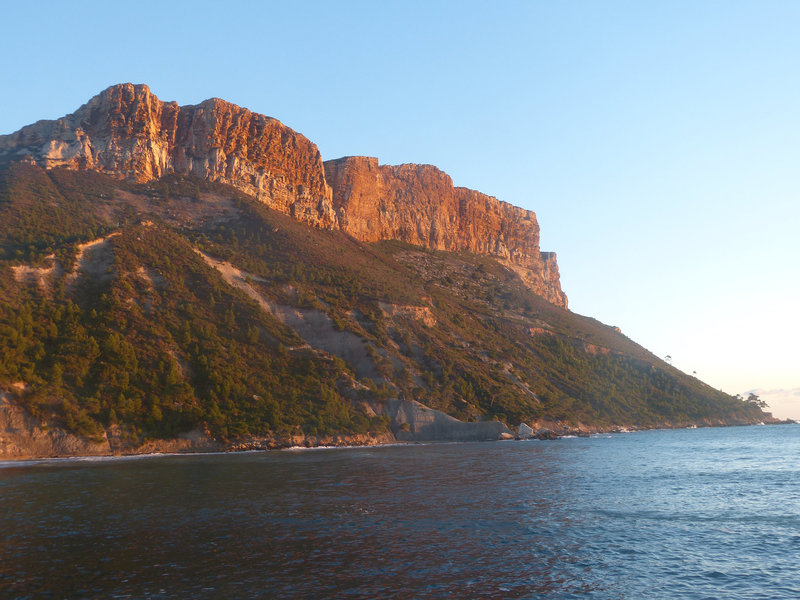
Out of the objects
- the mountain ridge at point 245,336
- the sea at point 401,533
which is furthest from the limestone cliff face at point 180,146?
the sea at point 401,533

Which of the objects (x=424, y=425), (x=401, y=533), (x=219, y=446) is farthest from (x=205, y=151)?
(x=401, y=533)

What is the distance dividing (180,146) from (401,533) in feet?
415

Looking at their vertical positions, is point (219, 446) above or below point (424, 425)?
below

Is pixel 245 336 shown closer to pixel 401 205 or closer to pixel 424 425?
pixel 424 425

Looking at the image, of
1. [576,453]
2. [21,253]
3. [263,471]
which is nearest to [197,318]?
[21,253]

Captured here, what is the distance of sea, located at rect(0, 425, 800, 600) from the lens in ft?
57.9

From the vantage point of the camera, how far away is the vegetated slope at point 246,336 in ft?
228

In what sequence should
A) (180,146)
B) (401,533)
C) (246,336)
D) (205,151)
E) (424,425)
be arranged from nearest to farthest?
1. (401,533)
2. (424,425)
3. (246,336)
4. (205,151)
5. (180,146)

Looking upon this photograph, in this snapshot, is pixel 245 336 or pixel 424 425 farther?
pixel 245 336

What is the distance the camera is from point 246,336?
87.9 meters

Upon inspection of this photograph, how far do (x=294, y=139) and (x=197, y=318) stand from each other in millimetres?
75176

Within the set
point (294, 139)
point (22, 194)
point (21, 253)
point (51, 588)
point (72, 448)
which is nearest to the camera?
point (51, 588)

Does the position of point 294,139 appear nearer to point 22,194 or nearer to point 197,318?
point 22,194

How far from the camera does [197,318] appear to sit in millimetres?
85688
